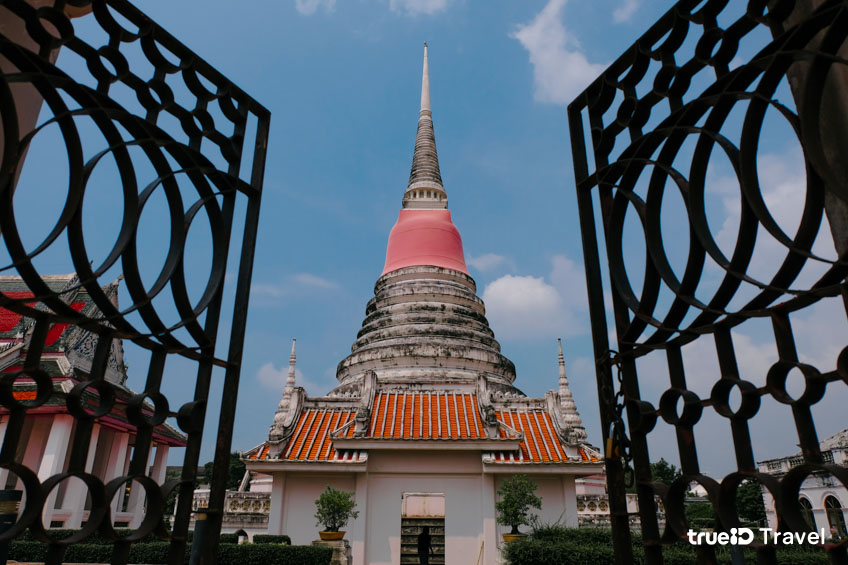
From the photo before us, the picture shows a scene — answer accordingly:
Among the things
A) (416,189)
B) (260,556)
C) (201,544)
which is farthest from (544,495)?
(416,189)

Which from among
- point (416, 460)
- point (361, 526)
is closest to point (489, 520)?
point (416, 460)

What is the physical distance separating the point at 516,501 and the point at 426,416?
366cm

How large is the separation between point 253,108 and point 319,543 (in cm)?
1061

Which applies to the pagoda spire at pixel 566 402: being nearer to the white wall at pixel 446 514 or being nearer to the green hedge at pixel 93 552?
the white wall at pixel 446 514

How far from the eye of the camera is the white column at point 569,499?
1333 centimetres

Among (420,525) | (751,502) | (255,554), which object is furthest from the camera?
(751,502)

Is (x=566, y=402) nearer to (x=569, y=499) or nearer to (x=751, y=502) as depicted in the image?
(x=569, y=499)

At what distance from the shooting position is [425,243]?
26.3 m

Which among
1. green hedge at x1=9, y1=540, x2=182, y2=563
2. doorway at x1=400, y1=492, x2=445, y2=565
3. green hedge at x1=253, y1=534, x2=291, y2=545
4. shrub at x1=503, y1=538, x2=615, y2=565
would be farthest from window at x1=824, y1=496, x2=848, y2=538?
green hedge at x1=9, y1=540, x2=182, y2=563

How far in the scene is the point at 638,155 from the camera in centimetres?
331

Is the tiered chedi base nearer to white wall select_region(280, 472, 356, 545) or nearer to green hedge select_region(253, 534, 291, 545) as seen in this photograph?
white wall select_region(280, 472, 356, 545)

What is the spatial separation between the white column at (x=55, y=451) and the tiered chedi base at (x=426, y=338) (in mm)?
9434

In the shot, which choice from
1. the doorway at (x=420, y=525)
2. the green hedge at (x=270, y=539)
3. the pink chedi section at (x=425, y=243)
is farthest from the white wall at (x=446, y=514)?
the pink chedi section at (x=425, y=243)

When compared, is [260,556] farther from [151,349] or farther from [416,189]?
[416,189]
